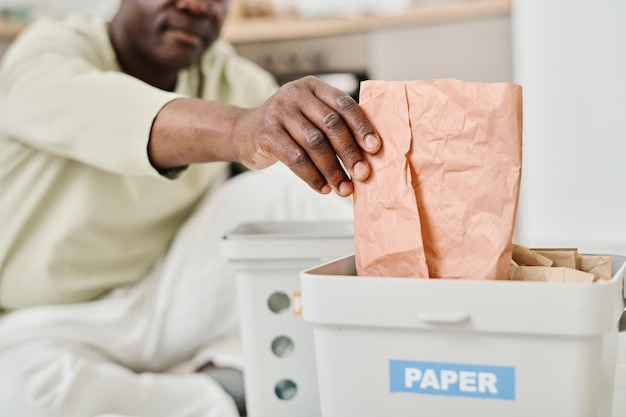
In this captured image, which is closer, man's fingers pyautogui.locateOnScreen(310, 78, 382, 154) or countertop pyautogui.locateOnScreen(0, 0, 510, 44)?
man's fingers pyautogui.locateOnScreen(310, 78, 382, 154)

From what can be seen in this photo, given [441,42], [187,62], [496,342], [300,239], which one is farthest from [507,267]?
[441,42]

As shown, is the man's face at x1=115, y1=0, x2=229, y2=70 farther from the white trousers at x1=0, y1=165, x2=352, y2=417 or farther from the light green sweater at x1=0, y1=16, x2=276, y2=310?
the white trousers at x1=0, y1=165, x2=352, y2=417

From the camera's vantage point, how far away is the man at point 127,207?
93 cm

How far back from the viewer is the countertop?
7.17ft

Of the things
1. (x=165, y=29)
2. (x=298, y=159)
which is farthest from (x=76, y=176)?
(x=298, y=159)

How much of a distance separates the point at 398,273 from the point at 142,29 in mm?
879

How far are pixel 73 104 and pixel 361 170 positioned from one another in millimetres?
501

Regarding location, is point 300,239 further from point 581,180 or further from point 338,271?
point 581,180

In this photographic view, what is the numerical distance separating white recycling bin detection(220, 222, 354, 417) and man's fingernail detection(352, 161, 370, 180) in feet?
0.75

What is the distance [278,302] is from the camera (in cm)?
94

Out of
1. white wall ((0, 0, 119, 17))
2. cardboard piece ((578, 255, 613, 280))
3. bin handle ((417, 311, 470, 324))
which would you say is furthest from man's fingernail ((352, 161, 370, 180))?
white wall ((0, 0, 119, 17))

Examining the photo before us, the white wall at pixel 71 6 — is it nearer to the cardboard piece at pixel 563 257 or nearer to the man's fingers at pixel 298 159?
the man's fingers at pixel 298 159

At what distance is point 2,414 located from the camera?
39.8 inches

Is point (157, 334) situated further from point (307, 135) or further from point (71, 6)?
point (71, 6)
